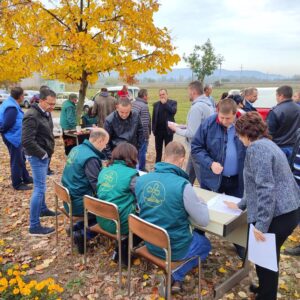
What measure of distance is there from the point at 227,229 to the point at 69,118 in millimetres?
6273

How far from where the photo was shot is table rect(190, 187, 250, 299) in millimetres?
2723

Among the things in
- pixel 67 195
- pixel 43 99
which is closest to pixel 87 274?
pixel 67 195

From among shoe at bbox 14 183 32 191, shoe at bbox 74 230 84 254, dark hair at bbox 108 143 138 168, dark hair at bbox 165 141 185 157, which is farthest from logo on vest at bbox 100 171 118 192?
shoe at bbox 14 183 32 191

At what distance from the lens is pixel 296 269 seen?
354 cm

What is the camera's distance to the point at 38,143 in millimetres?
4188

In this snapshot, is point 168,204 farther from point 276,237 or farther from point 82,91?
point 82,91

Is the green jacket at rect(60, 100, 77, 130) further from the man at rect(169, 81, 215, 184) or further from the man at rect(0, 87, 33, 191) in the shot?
the man at rect(169, 81, 215, 184)

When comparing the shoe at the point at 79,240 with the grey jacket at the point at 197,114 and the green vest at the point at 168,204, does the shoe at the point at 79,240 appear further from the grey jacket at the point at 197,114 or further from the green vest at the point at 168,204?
the grey jacket at the point at 197,114

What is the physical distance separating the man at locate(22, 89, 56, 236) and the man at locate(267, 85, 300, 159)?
11.0 ft

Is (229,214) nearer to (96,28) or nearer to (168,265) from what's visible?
(168,265)

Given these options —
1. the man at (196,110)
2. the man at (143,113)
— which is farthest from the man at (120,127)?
the man at (143,113)

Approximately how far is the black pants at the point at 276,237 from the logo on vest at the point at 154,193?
89cm

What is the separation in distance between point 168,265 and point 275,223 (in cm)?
91

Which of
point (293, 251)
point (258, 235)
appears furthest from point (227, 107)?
point (293, 251)
